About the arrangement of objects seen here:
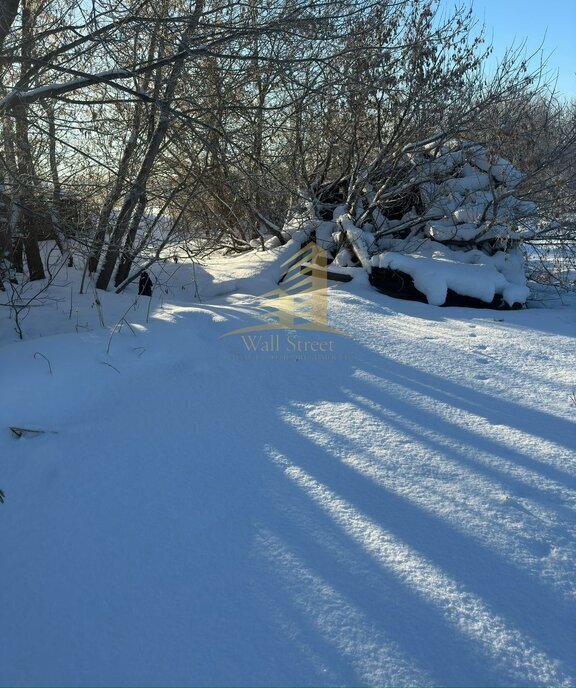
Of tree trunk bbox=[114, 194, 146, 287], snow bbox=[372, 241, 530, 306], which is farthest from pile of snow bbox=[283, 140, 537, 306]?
tree trunk bbox=[114, 194, 146, 287]

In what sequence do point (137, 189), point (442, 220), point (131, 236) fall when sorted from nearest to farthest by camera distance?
point (137, 189) → point (131, 236) → point (442, 220)

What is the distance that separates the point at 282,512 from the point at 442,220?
5098 mm

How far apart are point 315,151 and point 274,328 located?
13.2 feet

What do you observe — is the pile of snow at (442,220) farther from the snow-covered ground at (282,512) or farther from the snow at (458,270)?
the snow-covered ground at (282,512)

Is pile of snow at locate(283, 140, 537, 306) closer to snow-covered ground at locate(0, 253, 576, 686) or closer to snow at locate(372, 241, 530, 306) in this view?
snow at locate(372, 241, 530, 306)

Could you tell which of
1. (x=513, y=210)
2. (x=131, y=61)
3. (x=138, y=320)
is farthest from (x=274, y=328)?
(x=513, y=210)

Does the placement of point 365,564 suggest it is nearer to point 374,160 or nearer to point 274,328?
point 274,328

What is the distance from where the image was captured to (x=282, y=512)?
2285 millimetres

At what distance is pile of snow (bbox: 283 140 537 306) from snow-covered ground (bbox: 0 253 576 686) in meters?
2.17
